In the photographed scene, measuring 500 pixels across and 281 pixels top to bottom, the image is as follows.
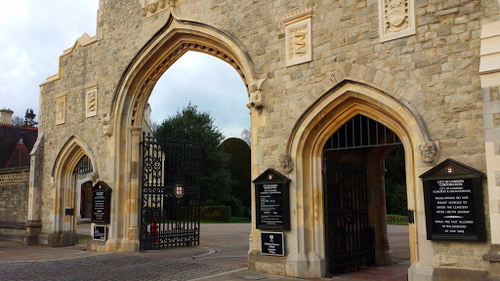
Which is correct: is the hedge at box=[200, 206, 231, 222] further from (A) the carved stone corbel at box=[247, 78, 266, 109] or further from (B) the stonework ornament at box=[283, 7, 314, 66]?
(B) the stonework ornament at box=[283, 7, 314, 66]

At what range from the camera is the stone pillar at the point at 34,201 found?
13.4 metres

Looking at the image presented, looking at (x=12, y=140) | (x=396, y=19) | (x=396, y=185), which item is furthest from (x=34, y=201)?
(x=396, y=185)

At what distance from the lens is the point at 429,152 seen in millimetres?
6066

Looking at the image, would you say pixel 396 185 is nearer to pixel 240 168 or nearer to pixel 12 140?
pixel 240 168

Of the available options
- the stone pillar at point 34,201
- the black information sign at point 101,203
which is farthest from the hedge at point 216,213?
the black information sign at point 101,203

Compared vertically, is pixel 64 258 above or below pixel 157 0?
below

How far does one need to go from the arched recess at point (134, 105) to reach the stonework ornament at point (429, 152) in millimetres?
4967

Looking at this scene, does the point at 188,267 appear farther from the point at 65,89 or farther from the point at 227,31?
the point at 65,89

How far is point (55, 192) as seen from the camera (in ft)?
43.1

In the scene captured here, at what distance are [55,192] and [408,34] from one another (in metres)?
11.1

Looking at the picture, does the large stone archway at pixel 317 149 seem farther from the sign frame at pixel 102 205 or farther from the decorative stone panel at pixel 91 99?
the decorative stone panel at pixel 91 99

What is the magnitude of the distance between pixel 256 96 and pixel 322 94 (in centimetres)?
139

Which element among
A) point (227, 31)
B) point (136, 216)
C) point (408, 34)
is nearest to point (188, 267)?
point (136, 216)

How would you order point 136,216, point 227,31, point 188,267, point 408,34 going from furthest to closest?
point 136,216 < point 227,31 < point 188,267 < point 408,34
